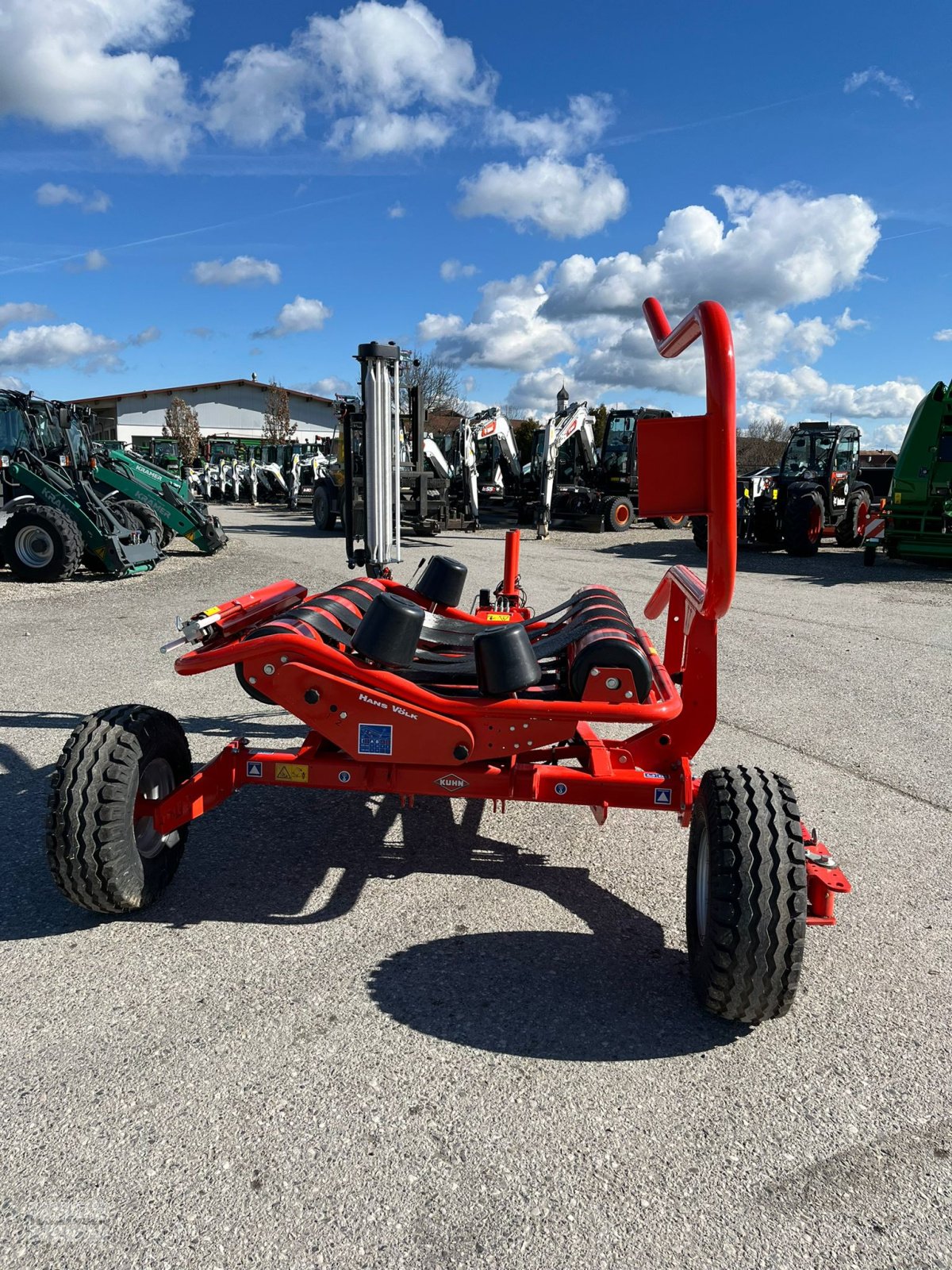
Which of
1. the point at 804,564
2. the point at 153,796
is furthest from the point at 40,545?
the point at 804,564

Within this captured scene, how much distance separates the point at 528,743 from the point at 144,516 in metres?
12.3

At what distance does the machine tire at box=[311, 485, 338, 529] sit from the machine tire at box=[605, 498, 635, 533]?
6361 millimetres

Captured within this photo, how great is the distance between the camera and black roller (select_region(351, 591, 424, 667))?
2889mm

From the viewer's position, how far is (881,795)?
4.30 meters

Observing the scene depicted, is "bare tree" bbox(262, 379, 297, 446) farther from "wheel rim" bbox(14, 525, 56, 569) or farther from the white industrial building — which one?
"wheel rim" bbox(14, 525, 56, 569)

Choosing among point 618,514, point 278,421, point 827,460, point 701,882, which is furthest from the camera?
point 278,421

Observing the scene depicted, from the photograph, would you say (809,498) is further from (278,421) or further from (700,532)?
(278,421)

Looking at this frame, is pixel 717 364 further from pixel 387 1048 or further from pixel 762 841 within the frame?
pixel 387 1048

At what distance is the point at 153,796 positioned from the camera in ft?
10.2

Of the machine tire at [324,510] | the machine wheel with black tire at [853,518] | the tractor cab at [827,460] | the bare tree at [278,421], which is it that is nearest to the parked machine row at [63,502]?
the machine tire at [324,510]

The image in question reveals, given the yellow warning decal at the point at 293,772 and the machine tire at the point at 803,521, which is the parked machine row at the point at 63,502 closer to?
the yellow warning decal at the point at 293,772

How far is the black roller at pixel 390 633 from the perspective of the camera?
2.89m

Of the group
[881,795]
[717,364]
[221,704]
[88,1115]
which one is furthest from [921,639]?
[88,1115]

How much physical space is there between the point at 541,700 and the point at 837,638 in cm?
618
